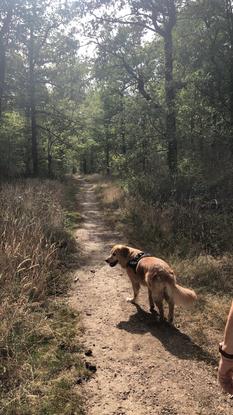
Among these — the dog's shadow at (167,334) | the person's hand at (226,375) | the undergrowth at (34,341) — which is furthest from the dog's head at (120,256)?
the person's hand at (226,375)

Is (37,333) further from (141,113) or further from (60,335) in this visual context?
(141,113)

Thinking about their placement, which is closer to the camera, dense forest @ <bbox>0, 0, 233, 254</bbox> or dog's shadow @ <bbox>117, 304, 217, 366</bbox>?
dog's shadow @ <bbox>117, 304, 217, 366</bbox>

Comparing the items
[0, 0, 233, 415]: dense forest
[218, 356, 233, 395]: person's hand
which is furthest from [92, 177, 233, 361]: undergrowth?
[218, 356, 233, 395]: person's hand

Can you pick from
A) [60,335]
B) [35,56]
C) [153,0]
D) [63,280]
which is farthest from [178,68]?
[60,335]

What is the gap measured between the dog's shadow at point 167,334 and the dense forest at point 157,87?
337cm

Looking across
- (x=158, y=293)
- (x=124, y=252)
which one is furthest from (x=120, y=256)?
(x=158, y=293)

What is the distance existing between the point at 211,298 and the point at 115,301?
1532mm

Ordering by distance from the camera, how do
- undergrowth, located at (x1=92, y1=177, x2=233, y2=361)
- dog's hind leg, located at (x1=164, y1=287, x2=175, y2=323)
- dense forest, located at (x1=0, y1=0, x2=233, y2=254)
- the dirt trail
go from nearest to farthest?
the dirt trail, dog's hind leg, located at (x1=164, y1=287, x2=175, y2=323), undergrowth, located at (x1=92, y1=177, x2=233, y2=361), dense forest, located at (x1=0, y1=0, x2=233, y2=254)

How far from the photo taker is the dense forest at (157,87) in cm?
1248

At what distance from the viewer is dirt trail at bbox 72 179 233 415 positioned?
3.79 m

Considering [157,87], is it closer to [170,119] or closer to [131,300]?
[170,119]

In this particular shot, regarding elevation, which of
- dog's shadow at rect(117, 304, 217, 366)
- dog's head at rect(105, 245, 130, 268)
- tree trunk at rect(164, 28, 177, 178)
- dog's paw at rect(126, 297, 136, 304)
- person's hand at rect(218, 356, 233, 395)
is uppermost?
tree trunk at rect(164, 28, 177, 178)

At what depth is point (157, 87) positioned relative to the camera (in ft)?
62.8

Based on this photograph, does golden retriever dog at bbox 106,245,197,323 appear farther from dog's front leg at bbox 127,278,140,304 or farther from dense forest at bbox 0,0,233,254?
dense forest at bbox 0,0,233,254
